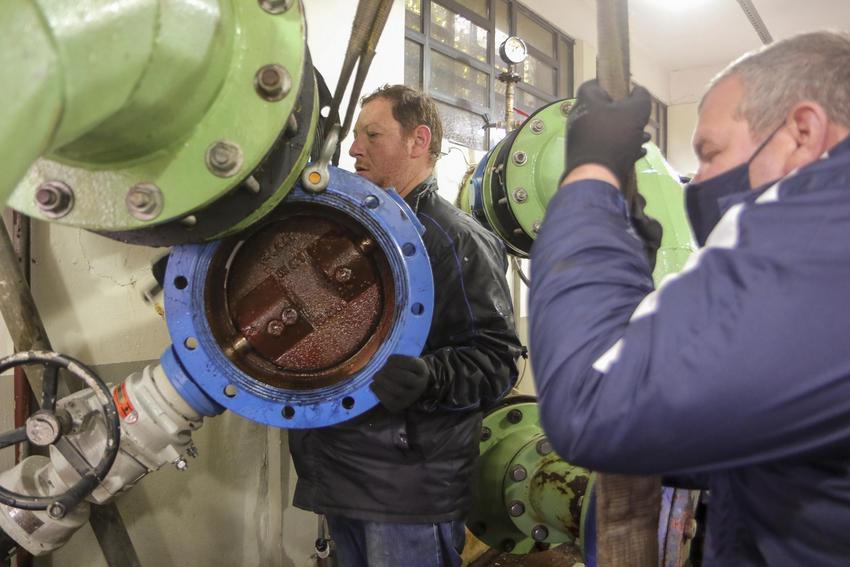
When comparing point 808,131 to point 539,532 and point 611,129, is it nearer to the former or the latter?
point 611,129

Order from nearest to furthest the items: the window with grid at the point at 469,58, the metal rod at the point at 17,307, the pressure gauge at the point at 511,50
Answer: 1. the metal rod at the point at 17,307
2. the pressure gauge at the point at 511,50
3. the window with grid at the point at 469,58

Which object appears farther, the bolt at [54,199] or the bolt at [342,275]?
the bolt at [342,275]

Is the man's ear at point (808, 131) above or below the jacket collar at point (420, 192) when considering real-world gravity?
below

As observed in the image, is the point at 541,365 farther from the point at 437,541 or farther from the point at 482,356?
the point at 437,541

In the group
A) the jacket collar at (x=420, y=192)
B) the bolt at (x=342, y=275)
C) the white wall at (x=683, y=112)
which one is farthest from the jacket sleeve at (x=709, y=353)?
the white wall at (x=683, y=112)

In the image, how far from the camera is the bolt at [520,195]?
4.93 ft

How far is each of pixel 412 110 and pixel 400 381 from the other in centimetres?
77

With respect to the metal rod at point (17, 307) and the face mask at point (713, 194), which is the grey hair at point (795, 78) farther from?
the metal rod at point (17, 307)

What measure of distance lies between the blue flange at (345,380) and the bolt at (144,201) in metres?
0.17

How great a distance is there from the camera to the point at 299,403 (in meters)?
0.78

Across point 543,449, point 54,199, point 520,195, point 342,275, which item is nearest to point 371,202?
point 342,275

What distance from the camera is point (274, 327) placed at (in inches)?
33.8

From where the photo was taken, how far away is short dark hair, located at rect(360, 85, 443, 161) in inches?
53.7

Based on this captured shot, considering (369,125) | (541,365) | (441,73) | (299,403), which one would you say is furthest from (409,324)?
(441,73)
